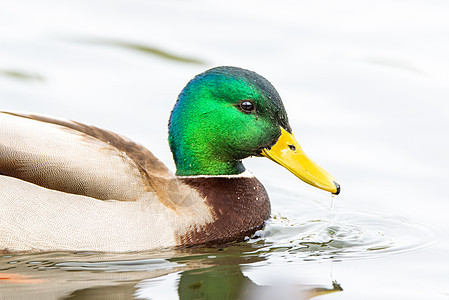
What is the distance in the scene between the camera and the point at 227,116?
7.11 meters

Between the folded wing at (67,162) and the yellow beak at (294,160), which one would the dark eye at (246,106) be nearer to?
the yellow beak at (294,160)

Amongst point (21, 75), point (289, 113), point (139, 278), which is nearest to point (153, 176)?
point (139, 278)

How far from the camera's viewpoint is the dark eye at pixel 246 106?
23.1 feet

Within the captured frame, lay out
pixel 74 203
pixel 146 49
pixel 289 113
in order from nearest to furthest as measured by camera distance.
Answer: pixel 74 203, pixel 289 113, pixel 146 49

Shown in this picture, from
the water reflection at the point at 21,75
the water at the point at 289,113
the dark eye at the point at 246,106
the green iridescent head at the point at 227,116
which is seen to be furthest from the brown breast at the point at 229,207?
the water reflection at the point at 21,75

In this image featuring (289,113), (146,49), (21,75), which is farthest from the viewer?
(146,49)

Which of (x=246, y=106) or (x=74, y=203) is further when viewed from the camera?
(x=246, y=106)

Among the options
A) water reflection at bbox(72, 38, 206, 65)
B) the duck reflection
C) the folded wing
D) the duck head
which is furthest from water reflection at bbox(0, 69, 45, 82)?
the duck reflection

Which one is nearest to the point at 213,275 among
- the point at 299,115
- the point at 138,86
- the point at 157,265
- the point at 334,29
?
the point at 157,265

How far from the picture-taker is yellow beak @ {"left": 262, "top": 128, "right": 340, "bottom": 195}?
714 centimetres

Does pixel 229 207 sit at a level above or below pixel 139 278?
above

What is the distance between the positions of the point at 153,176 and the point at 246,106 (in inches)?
34.3

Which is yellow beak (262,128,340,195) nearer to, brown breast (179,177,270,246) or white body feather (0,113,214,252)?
brown breast (179,177,270,246)

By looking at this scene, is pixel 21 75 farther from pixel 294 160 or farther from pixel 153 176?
pixel 294 160
